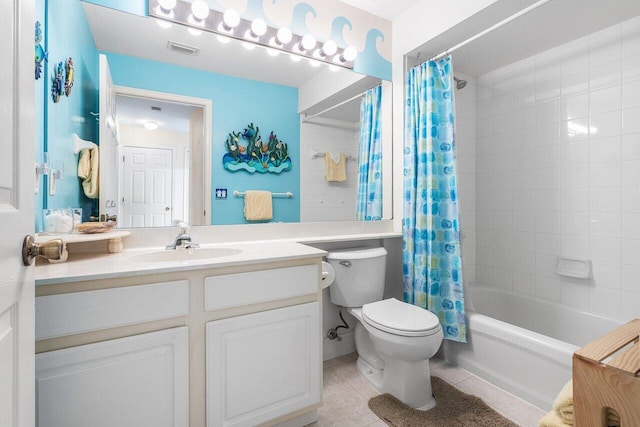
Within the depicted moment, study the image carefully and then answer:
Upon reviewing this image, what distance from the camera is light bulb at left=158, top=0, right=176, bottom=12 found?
5.26 feet

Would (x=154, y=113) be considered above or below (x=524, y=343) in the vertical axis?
above

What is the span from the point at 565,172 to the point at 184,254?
2.58 metres

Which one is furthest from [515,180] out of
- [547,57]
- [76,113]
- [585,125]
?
[76,113]

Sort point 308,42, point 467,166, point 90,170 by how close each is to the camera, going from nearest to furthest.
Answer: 1. point 90,170
2. point 308,42
3. point 467,166

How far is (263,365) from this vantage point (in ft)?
4.29

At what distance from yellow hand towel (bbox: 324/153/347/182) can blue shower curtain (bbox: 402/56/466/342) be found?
0.46 meters

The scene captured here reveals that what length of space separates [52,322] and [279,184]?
1.28 meters

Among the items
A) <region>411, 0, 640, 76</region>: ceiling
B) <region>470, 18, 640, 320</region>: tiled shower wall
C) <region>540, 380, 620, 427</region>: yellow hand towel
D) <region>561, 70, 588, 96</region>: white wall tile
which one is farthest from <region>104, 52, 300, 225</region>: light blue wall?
<region>561, 70, 588, 96</region>: white wall tile

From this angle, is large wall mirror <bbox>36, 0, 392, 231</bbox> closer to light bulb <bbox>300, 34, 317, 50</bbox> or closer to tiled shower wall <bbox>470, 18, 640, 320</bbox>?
light bulb <bbox>300, 34, 317, 50</bbox>

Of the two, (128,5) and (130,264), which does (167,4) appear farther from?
(130,264)

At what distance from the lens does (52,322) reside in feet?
3.14

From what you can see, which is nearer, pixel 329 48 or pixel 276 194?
pixel 276 194

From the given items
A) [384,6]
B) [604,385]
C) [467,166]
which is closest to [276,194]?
[384,6]

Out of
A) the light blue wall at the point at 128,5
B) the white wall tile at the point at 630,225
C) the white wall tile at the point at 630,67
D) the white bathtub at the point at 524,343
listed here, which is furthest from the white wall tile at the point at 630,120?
the light blue wall at the point at 128,5
